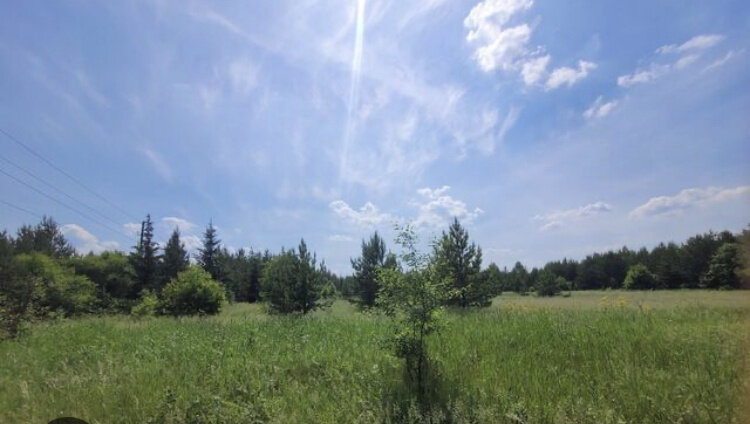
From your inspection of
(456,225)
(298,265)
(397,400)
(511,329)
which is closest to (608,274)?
(456,225)

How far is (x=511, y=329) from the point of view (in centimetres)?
960

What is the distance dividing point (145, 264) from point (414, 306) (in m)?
48.7

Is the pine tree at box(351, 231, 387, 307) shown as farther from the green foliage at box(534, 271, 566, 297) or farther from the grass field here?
the green foliage at box(534, 271, 566, 297)

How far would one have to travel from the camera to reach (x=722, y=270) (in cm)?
4141

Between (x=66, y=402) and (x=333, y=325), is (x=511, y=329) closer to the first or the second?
(x=333, y=325)

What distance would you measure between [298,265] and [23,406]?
17.7 m

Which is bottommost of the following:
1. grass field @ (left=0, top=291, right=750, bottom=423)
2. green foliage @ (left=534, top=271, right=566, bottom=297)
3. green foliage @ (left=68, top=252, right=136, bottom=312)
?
grass field @ (left=0, top=291, right=750, bottom=423)

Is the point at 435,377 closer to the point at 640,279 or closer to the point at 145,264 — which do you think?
the point at 145,264

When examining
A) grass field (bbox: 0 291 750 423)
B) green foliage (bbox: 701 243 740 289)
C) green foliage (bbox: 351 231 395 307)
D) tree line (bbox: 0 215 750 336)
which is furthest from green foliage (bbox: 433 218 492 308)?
green foliage (bbox: 701 243 740 289)

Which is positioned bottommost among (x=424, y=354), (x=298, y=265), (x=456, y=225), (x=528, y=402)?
(x=528, y=402)

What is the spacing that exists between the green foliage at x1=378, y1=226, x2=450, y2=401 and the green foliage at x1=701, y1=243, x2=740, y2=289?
4867 centimetres

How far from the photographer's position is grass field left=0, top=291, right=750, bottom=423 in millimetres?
5531

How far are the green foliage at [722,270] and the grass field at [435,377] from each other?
134 ft

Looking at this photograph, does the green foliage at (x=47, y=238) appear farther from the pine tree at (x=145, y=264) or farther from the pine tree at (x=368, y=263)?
the pine tree at (x=368, y=263)
